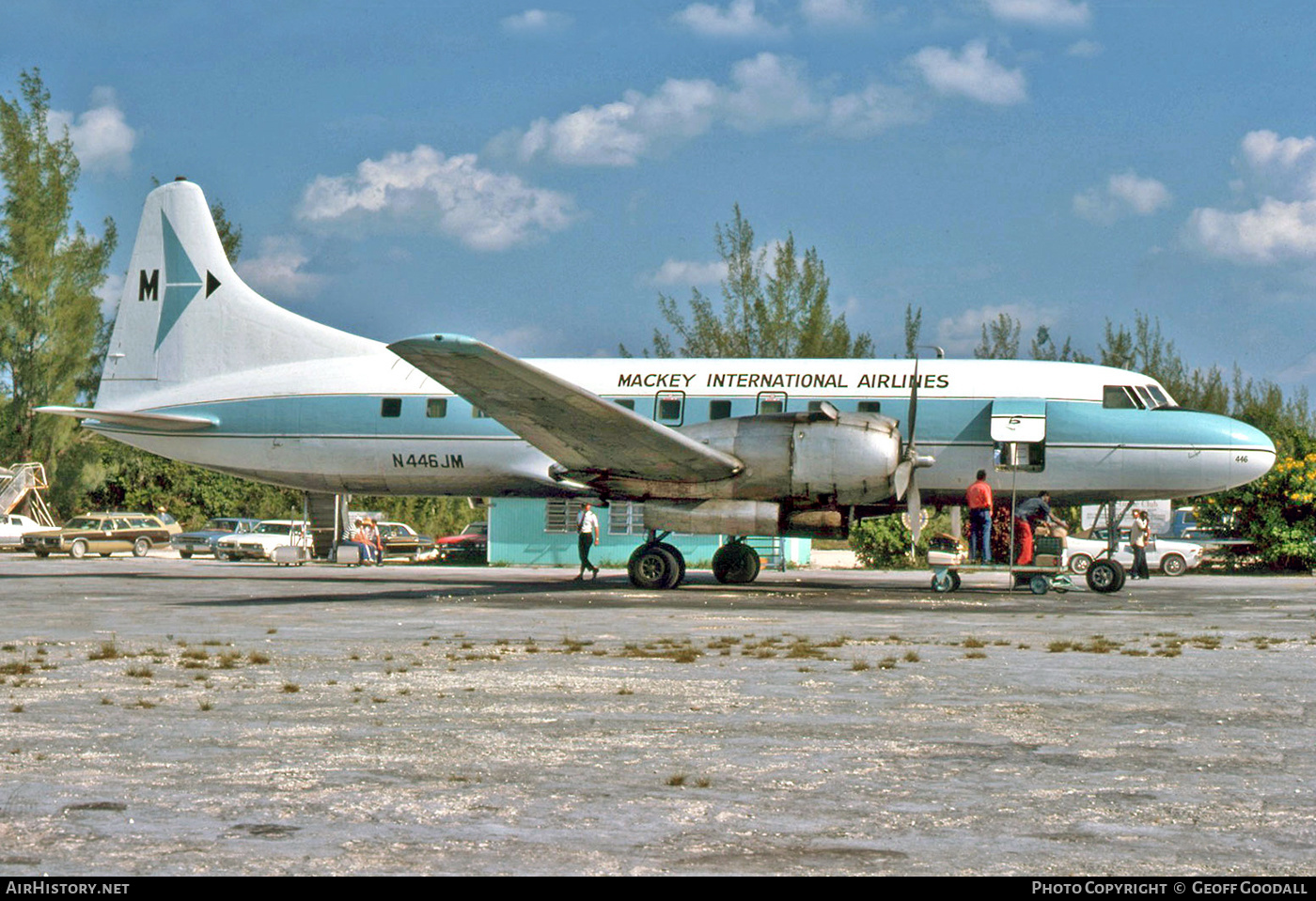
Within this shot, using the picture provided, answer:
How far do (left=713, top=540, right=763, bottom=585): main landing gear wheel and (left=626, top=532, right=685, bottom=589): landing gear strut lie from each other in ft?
6.95

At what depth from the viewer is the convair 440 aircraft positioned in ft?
69.2

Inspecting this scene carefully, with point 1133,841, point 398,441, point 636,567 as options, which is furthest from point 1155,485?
point 1133,841

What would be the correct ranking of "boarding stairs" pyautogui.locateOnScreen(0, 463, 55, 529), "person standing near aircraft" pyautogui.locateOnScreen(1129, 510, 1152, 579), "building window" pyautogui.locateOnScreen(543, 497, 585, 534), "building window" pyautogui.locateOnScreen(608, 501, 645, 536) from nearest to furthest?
"person standing near aircraft" pyautogui.locateOnScreen(1129, 510, 1152, 579)
"building window" pyautogui.locateOnScreen(608, 501, 645, 536)
"building window" pyautogui.locateOnScreen(543, 497, 585, 534)
"boarding stairs" pyautogui.locateOnScreen(0, 463, 55, 529)

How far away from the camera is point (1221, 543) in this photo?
3788cm

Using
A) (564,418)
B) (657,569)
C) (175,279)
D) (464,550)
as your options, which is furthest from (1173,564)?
(175,279)

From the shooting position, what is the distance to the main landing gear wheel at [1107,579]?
23625 mm

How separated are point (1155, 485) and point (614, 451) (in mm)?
9576

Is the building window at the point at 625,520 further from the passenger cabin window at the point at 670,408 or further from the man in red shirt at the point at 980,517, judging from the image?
the man in red shirt at the point at 980,517

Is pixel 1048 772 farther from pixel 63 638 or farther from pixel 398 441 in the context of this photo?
pixel 398 441

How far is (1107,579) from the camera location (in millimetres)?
23688

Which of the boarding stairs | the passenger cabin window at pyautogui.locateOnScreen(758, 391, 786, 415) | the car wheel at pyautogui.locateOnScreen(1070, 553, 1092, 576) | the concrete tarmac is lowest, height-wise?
the concrete tarmac

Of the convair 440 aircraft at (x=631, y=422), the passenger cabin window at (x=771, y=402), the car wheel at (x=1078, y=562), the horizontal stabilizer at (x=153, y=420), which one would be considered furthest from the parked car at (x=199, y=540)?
the passenger cabin window at (x=771, y=402)

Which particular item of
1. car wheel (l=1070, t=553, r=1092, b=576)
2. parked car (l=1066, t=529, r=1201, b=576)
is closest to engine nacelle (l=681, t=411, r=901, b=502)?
car wheel (l=1070, t=553, r=1092, b=576)

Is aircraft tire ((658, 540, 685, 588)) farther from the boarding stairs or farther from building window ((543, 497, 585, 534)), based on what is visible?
the boarding stairs
